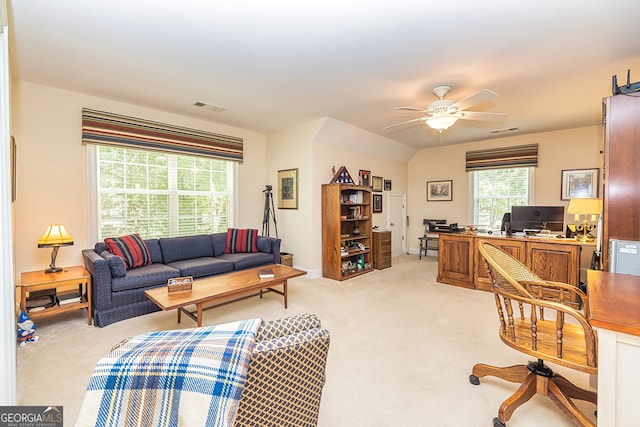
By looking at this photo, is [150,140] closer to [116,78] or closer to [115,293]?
[116,78]

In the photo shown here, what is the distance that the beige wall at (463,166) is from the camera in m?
5.03

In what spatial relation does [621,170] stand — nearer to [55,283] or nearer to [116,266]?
[116,266]

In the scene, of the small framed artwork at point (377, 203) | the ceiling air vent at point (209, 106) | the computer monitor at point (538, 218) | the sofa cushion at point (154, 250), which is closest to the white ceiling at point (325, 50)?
the ceiling air vent at point (209, 106)

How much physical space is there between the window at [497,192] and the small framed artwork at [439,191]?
49cm

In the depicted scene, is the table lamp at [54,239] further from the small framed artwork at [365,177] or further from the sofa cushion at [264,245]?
the small framed artwork at [365,177]

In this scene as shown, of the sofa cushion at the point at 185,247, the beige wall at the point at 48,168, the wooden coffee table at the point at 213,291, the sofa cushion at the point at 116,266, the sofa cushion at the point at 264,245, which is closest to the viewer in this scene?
the wooden coffee table at the point at 213,291

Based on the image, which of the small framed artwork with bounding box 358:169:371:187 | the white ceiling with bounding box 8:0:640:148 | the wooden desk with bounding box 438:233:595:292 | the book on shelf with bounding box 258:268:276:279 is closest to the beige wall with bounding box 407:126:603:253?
the white ceiling with bounding box 8:0:640:148

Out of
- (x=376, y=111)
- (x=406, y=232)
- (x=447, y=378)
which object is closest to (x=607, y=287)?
(x=447, y=378)

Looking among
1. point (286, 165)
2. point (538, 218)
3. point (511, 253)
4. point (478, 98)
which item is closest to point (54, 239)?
point (286, 165)

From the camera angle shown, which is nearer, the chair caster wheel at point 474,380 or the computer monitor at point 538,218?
the chair caster wheel at point 474,380

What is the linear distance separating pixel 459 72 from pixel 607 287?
2295mm

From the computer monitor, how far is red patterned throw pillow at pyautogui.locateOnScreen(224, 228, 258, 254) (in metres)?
3.92

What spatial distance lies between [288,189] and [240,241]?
1.24 m

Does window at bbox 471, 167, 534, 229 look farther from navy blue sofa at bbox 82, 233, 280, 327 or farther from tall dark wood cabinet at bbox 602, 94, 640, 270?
navy blue sofa at bbox 82, 233, 280, 327
